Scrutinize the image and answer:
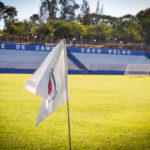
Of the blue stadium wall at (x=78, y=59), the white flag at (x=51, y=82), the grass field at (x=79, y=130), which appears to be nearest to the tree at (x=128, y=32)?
the blue stadium wall at (x=78, y=59)

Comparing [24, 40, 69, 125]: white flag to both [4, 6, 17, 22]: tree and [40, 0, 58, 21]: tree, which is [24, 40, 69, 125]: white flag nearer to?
[4, 6, 17, 22]: tree

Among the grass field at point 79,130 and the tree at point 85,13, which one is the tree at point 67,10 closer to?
the tree at point 85,13

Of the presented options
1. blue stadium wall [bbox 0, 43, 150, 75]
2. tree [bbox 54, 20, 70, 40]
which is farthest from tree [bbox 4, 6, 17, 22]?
blue stadium wall [bbox 0, 43, 150, 75]

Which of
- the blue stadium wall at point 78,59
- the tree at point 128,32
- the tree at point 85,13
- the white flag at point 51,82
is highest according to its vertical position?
the tree at point 85,13

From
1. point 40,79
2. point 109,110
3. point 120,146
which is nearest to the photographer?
point 40,79

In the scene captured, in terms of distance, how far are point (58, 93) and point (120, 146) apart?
1.75m

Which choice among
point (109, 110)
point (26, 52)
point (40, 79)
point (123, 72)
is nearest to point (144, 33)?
point (123, 72)

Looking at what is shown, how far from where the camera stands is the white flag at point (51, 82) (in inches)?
131

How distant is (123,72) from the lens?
41.4 meters

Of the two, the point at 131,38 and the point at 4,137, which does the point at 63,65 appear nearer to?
the point at 4,137

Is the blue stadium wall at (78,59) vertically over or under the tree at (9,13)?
under

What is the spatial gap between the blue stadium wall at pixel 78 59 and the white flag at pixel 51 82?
112 ft

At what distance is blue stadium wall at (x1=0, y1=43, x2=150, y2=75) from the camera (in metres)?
40.6

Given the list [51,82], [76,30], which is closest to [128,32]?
[76,30]
